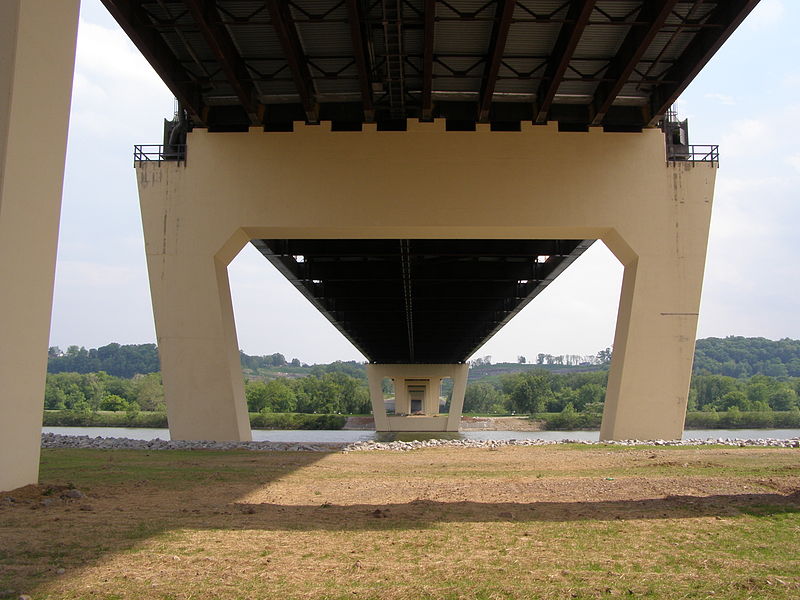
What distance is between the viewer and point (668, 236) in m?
24.0

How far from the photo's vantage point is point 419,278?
36.7 m

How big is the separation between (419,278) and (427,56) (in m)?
19.8

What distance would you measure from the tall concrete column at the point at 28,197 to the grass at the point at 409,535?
3.49ft

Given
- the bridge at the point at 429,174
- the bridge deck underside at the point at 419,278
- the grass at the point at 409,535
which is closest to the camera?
the grass at the point at 409,535

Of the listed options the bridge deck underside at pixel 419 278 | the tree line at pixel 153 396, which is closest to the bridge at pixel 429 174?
the bridge deck underside at pixel 419 278

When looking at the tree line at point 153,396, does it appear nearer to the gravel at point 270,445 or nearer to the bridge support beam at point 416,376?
the bridge support beam at point 416,376

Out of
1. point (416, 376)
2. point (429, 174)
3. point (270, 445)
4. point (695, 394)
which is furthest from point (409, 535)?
point (695, 394)

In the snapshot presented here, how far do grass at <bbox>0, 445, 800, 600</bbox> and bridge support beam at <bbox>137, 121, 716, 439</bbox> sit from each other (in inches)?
345

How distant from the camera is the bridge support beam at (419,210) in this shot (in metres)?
23.4

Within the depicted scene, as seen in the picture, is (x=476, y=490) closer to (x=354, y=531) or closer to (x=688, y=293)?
(x=354, y=531)

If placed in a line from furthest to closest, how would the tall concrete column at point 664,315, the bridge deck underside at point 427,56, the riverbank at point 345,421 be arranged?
the riverbank at point 345,421 → the tall concrete column at point 664,315 → the bridge deck underside at point 427,56

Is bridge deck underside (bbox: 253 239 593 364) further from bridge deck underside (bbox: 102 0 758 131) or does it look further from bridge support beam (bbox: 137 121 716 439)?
bridge deck underside (bbox: 102 0 758 131)

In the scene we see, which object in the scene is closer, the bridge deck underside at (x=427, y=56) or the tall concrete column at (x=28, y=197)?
the tall concrete column at (x=28, y=197)

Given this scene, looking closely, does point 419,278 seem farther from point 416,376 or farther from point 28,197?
point 416,376
